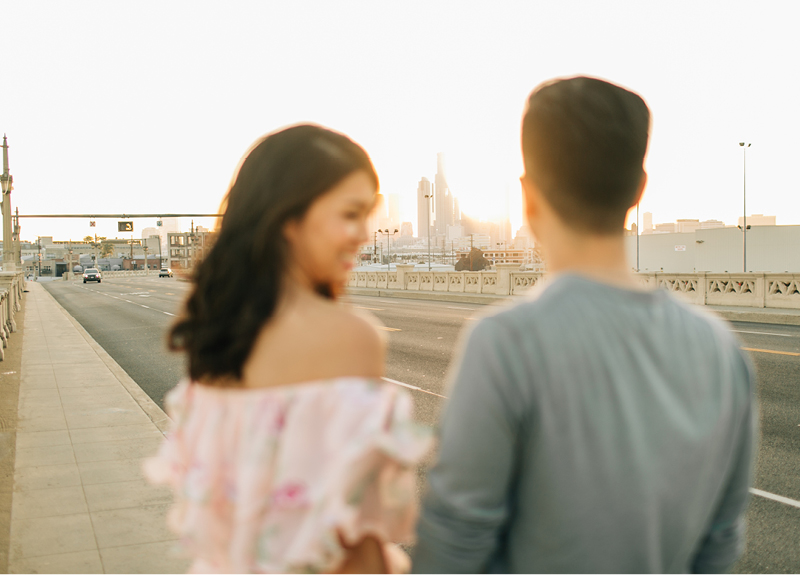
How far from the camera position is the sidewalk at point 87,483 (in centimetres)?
408

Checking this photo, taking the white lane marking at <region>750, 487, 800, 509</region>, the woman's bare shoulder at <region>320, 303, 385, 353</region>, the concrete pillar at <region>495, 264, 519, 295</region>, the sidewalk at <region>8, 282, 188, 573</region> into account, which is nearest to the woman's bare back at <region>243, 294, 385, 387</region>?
the woman's bare shoulder at <region>320, 303, 385, 353</region>

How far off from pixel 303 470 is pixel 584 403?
2.10 ft

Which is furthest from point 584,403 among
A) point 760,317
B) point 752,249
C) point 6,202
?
point 752,249

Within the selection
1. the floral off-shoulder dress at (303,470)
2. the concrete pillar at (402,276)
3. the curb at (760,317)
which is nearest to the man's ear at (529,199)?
the floral off-shoulder dress at (303,470)

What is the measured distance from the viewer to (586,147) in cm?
130

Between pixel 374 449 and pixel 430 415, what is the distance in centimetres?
670

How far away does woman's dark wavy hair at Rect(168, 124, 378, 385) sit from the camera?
58.5 inches

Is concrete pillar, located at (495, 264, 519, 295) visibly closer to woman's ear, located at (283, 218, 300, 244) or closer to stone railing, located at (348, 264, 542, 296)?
stone railing, located at (348, 264, 542, 296)

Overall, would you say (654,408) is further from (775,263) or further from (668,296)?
(775,263)

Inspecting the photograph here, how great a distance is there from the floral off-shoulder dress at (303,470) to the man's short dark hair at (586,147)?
0.55 m

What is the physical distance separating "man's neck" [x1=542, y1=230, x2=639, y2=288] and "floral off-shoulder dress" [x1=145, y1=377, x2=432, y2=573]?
17.7 inches

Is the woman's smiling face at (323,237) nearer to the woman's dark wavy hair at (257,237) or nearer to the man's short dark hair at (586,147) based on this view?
the woman's dark wavy hair at (257,237)

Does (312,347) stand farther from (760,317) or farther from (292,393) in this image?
(760,317)

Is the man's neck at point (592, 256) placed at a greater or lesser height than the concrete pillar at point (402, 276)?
greater
